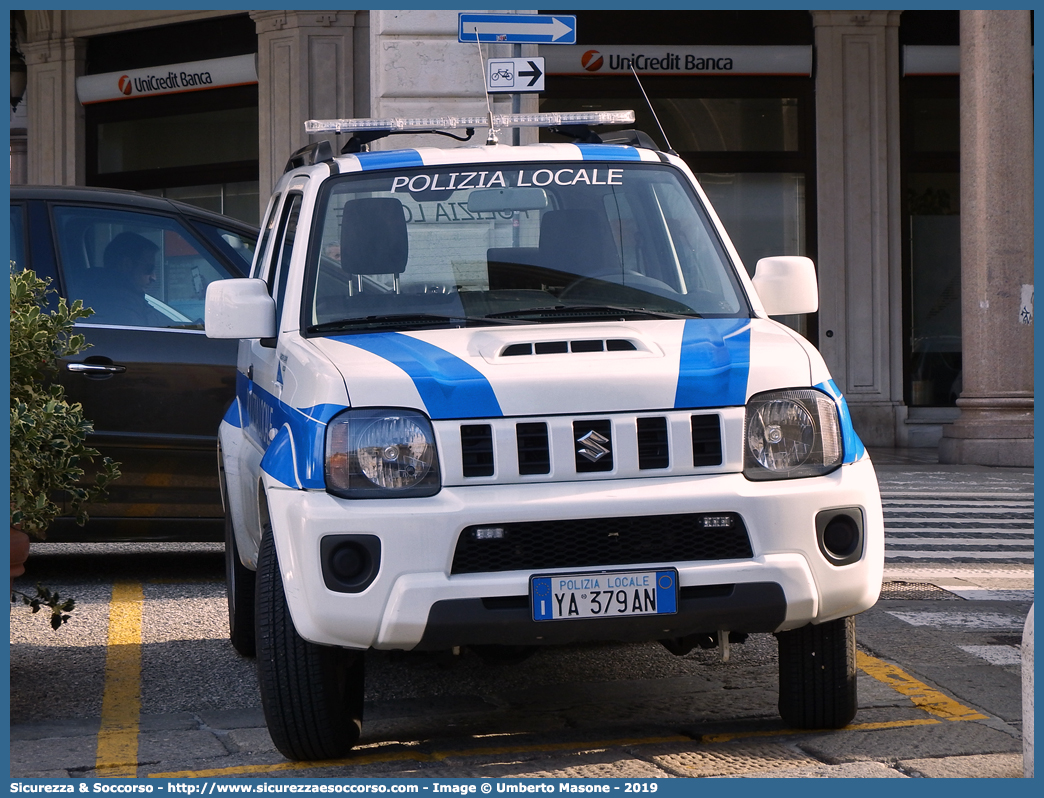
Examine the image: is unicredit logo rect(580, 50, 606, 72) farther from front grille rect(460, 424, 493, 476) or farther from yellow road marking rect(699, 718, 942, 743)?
front grille rect(460, 424, 493, 476)

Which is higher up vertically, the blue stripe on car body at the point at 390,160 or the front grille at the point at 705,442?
the blue stripe on car body at the point at 390,160

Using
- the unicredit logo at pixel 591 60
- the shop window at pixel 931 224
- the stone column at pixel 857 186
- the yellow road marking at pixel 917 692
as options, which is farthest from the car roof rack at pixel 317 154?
the shop window at pixel 931 224

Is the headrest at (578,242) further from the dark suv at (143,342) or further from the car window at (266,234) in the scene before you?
the dark suv at (143,342)

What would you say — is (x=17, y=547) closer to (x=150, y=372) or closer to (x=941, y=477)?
(x=150, y=372)

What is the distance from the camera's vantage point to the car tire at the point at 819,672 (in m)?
4.38

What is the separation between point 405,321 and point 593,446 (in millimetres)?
928

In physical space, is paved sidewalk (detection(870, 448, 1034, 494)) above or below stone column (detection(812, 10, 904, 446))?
below

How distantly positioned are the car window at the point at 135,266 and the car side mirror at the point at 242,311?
2.40 m

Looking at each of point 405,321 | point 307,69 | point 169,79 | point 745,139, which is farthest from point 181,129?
point 405,321

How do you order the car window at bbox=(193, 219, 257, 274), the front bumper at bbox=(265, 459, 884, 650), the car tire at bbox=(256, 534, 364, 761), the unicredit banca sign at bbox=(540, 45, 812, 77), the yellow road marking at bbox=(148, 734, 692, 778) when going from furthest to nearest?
the unicredit banca sign at bbox=(540, 45, 812, 77)
the car window at bbox=(193, 219, 257, 274)
the yellow road marking at bbox=(148, 734, 692, 778)
the car tire at bbox=(256, 534, 364, 761)
the front bumper at bbox=(265, 459, 884, 650)

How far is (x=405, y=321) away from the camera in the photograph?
463 cm

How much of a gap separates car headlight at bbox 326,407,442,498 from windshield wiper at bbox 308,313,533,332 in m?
0.69

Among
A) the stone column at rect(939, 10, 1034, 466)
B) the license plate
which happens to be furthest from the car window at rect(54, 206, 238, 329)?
the stone column at rect(939, 10, 1034, 466)

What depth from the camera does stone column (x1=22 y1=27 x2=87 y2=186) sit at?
20047mm
